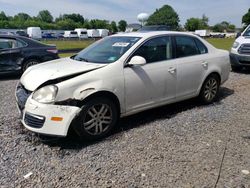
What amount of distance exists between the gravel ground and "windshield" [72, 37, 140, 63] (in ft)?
3.88

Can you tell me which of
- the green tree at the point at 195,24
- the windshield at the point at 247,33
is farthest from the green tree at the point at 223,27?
the windshield at the point at 247,33

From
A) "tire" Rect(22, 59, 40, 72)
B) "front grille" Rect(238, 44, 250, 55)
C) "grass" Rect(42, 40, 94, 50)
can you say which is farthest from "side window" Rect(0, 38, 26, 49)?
"grass" Rect(42, 40, 94, 50)

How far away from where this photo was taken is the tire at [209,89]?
613 cm

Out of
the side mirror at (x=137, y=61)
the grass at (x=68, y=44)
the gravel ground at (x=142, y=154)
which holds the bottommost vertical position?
the grass at (x=68, y=44)

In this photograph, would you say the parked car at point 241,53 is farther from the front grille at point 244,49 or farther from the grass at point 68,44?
the grass at point 68,44

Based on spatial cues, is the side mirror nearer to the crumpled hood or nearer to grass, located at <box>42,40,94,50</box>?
the crumpled hood

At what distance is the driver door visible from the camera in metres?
4.75

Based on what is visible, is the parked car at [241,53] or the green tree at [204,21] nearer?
the parked car at [241,53]

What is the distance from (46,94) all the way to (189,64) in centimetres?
284

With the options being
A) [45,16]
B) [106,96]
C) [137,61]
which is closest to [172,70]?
[137,61]

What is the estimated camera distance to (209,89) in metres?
6.27

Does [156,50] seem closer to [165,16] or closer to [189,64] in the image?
[189,64]

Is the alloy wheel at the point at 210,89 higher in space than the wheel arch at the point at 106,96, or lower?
lower

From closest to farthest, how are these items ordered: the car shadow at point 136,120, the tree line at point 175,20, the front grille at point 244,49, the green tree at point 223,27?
the car shadow at point 136,120, the front grille at point 244,49, the tree line at point 175,20, the green tree at point 223,27
